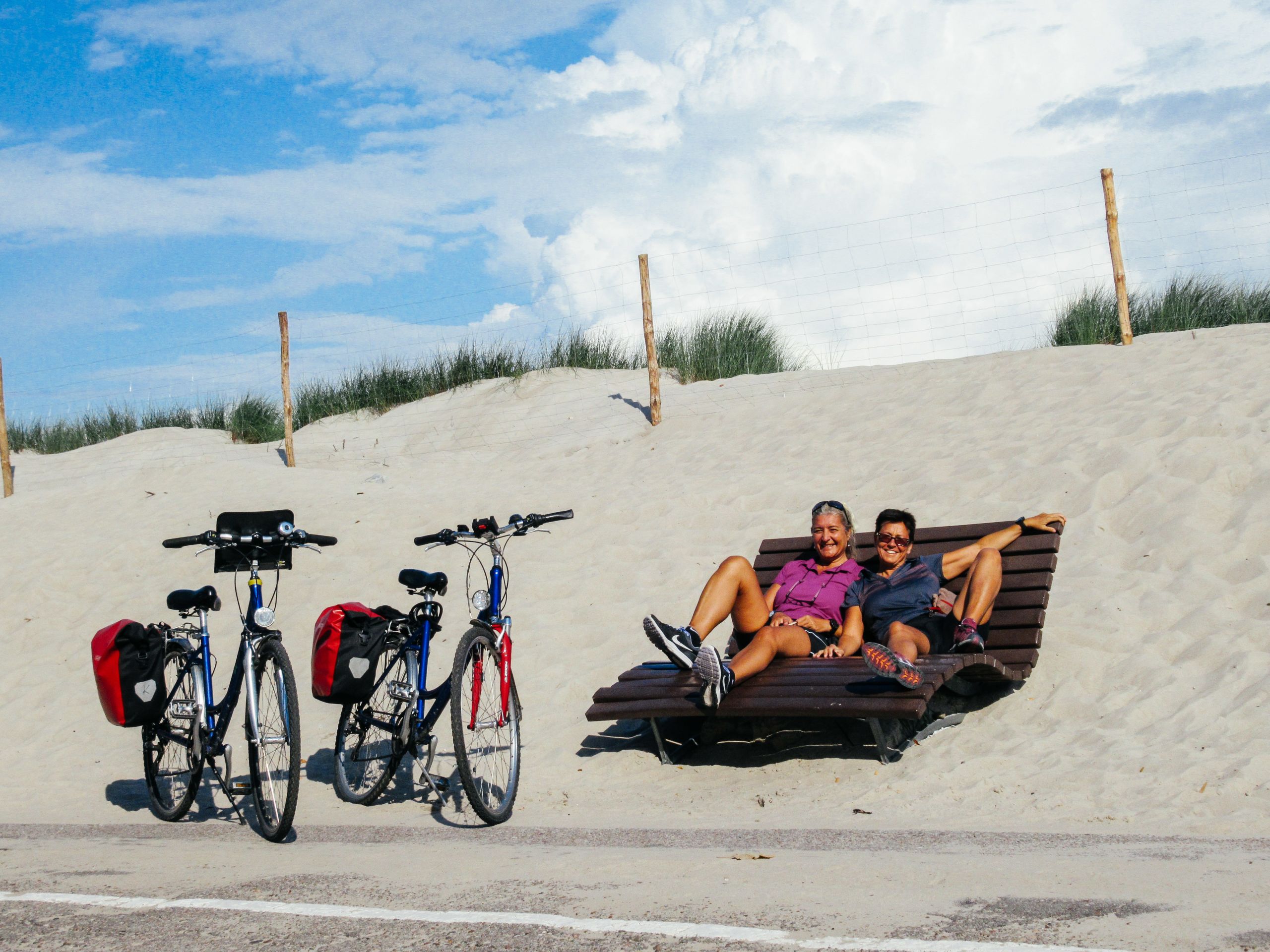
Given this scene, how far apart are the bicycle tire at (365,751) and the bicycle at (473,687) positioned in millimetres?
26

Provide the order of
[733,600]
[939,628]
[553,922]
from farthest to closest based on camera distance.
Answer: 1. [939,628]
2. [733,600]
3. [553,922]

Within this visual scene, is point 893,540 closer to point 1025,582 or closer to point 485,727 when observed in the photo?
point 1025,582

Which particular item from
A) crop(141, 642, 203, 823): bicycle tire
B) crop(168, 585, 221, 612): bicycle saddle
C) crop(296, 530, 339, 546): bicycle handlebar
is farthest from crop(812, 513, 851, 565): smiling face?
crop(141, 642, 203, 823): bicycle tire

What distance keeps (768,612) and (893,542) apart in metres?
0.79

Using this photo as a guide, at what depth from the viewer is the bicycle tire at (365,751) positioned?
5613 mm

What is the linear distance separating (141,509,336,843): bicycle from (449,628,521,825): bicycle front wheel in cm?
68

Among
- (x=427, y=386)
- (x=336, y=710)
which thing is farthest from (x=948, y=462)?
(x=427, y=386)

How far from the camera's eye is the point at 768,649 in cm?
602

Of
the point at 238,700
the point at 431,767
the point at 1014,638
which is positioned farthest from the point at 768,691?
the point at 238,700

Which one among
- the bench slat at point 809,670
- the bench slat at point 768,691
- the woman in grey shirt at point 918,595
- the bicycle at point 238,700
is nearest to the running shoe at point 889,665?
the bench slat at point 768,691

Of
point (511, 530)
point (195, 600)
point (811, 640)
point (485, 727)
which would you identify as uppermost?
point (511, 530)

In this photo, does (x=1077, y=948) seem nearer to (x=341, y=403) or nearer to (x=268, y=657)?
(x=268, y=657)

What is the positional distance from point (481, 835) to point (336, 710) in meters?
3.05

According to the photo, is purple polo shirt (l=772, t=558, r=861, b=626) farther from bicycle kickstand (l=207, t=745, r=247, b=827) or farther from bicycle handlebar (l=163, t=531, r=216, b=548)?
bicycle handlebar (l=163, t=531, r=216, b=548)
